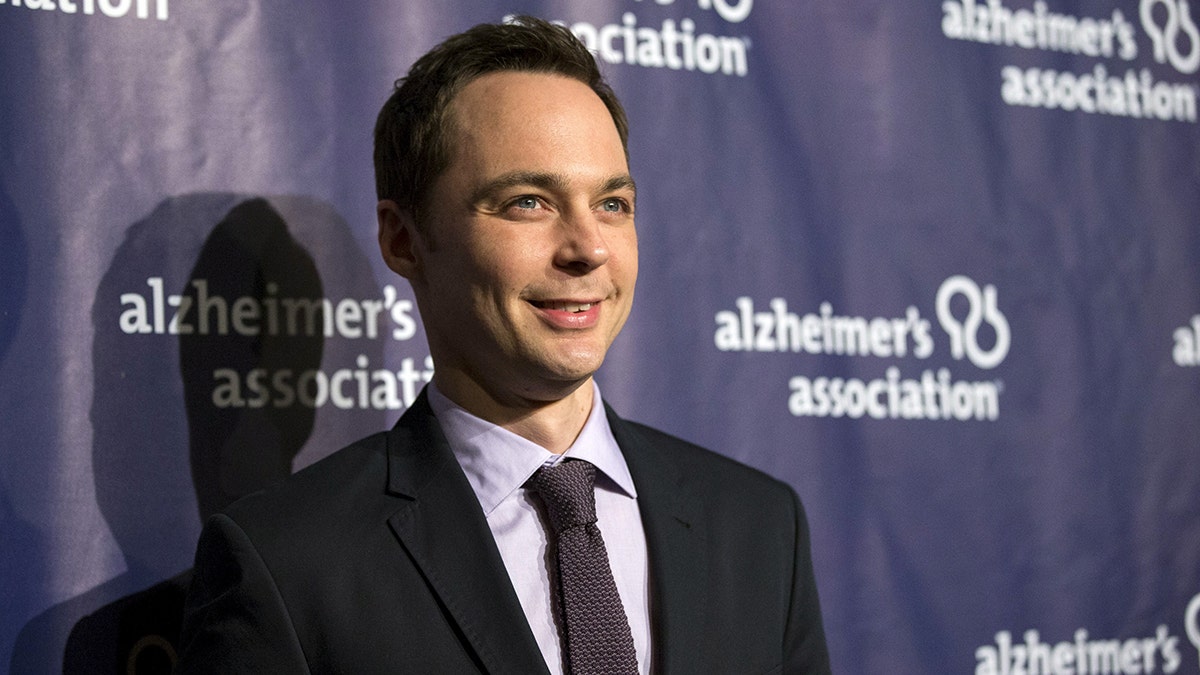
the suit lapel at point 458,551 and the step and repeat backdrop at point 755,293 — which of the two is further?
the step and repeat backdrop at point 755,293

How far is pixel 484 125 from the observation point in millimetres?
1599

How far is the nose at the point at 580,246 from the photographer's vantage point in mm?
1558

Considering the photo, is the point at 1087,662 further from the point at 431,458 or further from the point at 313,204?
the point at 313,204

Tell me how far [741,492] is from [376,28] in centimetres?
95

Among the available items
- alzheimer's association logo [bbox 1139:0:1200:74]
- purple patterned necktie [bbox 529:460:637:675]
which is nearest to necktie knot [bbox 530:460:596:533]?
purple patterned necktie [bbox 529:460:637:675]

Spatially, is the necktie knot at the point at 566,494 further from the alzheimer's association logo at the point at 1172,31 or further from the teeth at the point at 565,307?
the alzheimer's association logo at the point at 1172,31

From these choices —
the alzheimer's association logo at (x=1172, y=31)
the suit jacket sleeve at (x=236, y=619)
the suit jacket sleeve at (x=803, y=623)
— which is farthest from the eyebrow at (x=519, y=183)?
the alzheimer's association logo at (x=1172, y=31)

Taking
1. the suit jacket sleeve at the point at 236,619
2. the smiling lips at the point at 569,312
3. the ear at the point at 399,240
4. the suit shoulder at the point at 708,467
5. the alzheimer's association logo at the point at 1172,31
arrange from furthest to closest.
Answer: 1. the alzheimer's association logo at the point at 1172,31
2. the suit shoulder at the point at 708,467
3. the ear at the point at 399,240
4. the smiling lips at the point at 569,312
5. the suit jacket sleeve at the point at 236,619

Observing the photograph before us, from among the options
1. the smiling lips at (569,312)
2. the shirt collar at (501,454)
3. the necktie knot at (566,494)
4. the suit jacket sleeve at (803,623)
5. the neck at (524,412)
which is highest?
the smiling lips at (569,312)

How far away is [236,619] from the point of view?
56.8 inches

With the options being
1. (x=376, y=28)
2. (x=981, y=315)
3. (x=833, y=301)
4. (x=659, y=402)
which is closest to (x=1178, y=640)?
(x=981, y=315)

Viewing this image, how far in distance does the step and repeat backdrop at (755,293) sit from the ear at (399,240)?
1.06ft

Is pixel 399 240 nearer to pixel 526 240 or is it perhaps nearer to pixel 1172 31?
A: pixel 526 240

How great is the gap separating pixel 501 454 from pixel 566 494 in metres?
0.10
